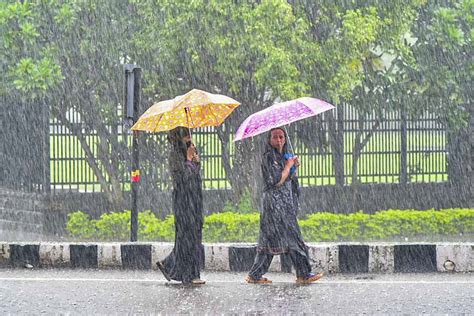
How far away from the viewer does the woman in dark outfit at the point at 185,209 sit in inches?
456

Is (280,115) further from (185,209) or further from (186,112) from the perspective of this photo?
(185,209)

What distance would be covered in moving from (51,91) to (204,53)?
2.67m

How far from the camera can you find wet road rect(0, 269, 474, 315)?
9891 mm

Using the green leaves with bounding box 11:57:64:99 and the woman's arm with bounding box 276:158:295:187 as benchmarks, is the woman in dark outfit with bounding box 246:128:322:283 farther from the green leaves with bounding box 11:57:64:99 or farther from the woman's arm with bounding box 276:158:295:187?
the green leaves with bounding box 11:57:64:99

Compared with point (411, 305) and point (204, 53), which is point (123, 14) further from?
point (411, 305)

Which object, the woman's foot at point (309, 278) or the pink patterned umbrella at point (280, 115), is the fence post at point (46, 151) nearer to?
the pink patterned umbrella at point (280, 115)

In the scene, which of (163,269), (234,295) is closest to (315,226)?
(163,269)

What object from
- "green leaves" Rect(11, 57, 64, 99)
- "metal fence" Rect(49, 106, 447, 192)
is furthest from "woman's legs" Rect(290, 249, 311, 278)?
"metal fence" Rect(49, 106, 447, 192)

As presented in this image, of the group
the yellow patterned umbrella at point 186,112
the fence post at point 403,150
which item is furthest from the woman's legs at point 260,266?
the fence post at point 403,150

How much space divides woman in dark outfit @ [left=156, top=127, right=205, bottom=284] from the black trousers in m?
0.56

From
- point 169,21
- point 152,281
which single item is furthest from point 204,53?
point 152,281

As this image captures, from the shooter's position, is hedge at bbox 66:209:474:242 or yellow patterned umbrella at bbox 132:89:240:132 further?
hedge at bbox 66:209:474:242

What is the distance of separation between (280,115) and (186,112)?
114 centimetres

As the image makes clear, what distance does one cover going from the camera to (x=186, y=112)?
12.0m
